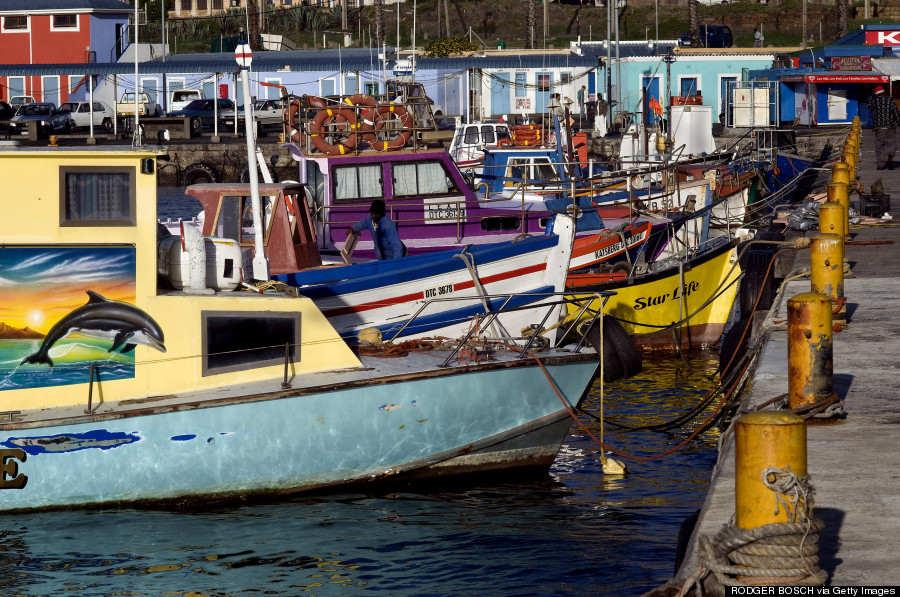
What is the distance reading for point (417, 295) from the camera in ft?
41.5

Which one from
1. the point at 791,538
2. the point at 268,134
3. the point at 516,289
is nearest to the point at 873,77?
the point at 268,134

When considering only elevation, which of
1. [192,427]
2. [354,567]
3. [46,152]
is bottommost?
[354,567]

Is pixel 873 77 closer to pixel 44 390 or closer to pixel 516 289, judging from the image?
pixel 516 289

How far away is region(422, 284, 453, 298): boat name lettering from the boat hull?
7.52 ft

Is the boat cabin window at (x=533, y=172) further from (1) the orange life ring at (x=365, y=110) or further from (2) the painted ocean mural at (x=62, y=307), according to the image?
(2) the painted ocean mural at (x=62, y=307)

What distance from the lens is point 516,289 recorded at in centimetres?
1311

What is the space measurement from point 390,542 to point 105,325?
294 centimetres

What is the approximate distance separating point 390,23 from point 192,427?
68795 mm

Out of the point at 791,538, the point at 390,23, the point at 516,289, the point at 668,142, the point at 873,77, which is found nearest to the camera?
the point at 791,538

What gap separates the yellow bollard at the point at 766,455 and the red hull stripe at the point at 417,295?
758 cm

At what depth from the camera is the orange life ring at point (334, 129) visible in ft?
59.3

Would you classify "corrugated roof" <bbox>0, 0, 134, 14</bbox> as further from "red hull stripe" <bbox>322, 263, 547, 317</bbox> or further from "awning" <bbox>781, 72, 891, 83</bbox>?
"red hull stripe" <bbox>322, 263, 547, 317</bbox>

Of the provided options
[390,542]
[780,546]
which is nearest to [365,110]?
[390,542]

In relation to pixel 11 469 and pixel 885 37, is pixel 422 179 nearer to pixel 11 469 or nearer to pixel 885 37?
pixel 11 469
